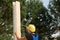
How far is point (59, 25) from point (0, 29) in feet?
19.1

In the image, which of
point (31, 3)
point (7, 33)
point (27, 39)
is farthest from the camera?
point (31, 3)

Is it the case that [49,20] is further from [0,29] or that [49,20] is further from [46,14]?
Answer: [0,29]

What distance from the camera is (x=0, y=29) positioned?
11.5 meters

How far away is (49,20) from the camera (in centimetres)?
1672

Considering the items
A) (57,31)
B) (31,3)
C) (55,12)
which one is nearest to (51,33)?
(57,31)

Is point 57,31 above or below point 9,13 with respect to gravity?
below

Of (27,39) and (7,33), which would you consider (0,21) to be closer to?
(7,33)

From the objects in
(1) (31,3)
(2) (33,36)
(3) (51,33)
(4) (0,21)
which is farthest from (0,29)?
(2) (33,36)

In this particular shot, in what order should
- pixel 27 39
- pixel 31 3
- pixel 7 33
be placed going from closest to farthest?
pixel 27 39, pixel 7 33, pixel 31 3

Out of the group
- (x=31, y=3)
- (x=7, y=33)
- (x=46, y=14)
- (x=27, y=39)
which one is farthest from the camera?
(x=46, y=14)

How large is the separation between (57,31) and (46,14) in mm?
1468

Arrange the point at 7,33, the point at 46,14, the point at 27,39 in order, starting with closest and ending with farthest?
1. the point at 27,39
2. the point at 7,33
3. the point at 46,14

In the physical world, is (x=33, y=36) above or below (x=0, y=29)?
above

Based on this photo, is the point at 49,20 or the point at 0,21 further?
the point at 49,20
